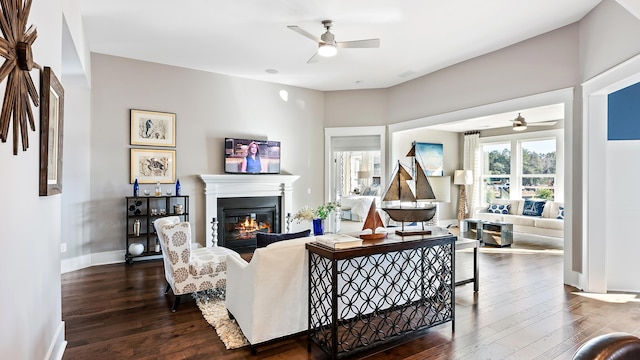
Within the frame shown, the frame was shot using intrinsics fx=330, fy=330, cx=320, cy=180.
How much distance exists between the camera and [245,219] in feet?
20.7

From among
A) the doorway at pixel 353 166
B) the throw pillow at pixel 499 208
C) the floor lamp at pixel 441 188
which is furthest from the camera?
the floor lamp at pixel 441 188

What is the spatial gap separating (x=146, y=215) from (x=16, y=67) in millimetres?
4177

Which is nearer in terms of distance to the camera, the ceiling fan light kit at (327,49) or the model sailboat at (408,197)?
the model sailboat at (408,197)

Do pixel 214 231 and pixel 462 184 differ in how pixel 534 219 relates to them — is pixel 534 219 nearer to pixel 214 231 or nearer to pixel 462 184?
pixel 462 184

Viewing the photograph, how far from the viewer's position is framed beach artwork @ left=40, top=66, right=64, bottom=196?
2035 millimetres

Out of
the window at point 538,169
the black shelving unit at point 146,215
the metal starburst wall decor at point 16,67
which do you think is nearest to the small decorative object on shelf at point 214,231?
the black shelving unit at point 146,215

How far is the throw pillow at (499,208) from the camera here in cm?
A: 823

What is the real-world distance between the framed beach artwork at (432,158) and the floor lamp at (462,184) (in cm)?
43

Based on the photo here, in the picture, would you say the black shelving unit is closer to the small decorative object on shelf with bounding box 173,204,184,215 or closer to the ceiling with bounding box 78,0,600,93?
the small decorative object on shelf with bounding box 173,204,184,215

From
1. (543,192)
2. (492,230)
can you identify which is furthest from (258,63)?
(543,192)

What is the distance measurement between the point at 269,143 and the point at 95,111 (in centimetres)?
288

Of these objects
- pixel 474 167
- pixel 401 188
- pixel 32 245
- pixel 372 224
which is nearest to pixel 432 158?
pixel 474 167

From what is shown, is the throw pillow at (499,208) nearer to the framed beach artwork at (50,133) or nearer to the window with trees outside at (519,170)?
the window with trees outside at (519,170)

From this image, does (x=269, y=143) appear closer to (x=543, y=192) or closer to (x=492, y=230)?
(x=492, y=230)
